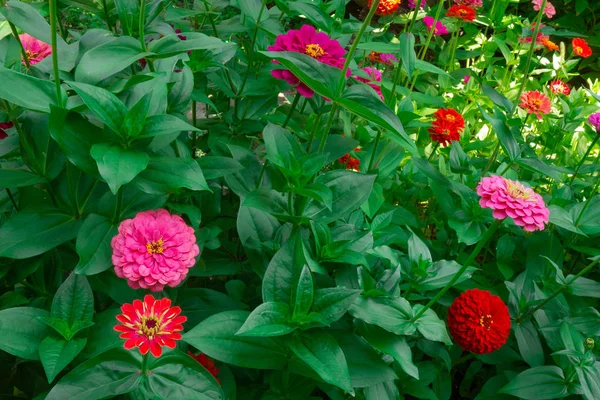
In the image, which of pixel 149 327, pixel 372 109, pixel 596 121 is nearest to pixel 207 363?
pixel 149 327

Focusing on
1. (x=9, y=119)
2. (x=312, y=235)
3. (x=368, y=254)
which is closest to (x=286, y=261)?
(x=312, y=235)

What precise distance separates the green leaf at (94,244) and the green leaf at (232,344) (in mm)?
210

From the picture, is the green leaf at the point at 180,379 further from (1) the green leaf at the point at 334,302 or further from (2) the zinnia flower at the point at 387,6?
(2) the zinnia flower at the point at 387,6

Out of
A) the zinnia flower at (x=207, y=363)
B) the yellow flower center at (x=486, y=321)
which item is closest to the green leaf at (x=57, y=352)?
the zinnia flower at (x=207, y=363)

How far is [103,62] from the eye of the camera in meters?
1.01

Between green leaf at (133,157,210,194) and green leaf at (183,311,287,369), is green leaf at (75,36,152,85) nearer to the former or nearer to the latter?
green leaf at (133,157,210,194)

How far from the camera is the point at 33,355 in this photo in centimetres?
91

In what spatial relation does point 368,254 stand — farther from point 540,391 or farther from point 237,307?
point 540,391

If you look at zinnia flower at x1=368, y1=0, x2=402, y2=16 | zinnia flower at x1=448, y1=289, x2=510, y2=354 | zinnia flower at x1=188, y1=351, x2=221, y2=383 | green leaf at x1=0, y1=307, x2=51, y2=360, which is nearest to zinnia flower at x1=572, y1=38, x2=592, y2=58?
zinnia flower at x1=368, y1=0, x2=402, y2=16

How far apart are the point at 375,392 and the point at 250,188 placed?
54cm

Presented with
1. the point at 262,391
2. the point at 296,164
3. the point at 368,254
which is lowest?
the point at 262,391

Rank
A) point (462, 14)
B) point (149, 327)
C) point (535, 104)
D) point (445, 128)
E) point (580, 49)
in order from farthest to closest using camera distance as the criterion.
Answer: point (580, 49) → point (462, 14) → point (535, 104) → point (445, 128) → point (149, 327)

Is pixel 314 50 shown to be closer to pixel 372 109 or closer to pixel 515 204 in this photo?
pixel 372 109

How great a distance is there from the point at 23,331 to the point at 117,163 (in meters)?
0.34
